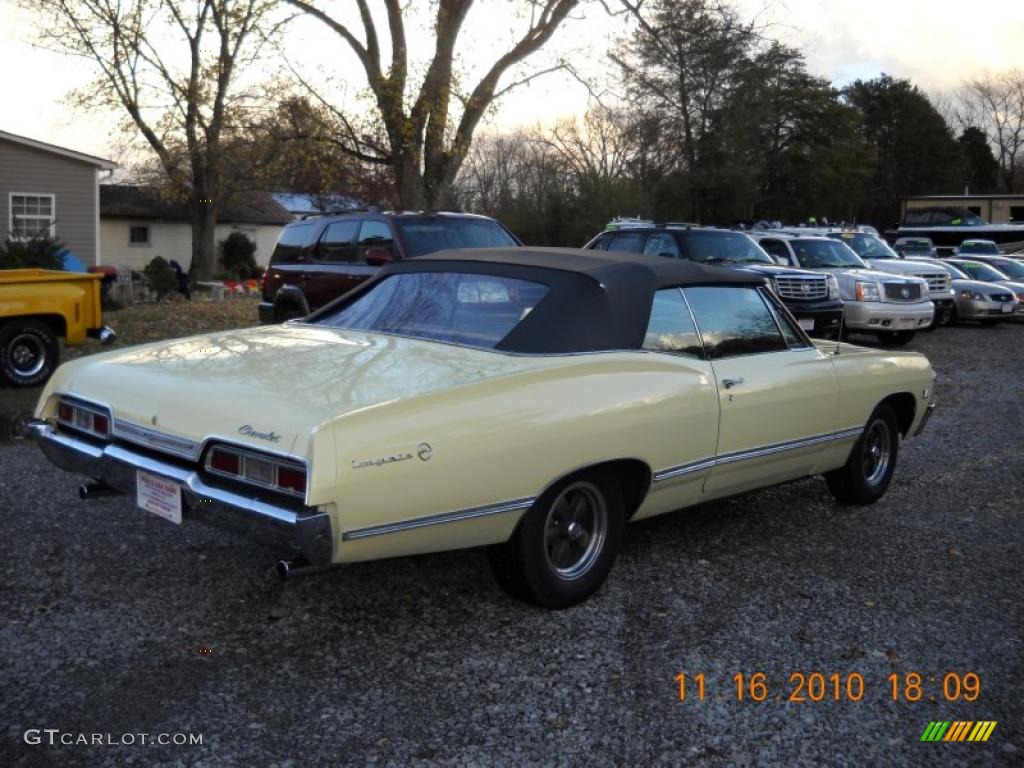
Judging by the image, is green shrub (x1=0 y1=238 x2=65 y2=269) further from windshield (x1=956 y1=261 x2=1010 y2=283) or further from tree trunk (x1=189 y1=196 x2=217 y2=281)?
windshield (x1=956 y1=261 x2=1010 y2=283)

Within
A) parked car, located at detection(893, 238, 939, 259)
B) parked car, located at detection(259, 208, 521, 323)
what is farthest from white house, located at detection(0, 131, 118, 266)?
parked car, located at detection(893, 238, 939, 259)

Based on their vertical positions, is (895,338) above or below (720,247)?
below

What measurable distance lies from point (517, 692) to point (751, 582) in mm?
1583

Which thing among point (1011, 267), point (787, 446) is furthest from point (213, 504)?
point (1011, 267)

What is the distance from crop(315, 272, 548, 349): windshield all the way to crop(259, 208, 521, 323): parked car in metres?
5.26

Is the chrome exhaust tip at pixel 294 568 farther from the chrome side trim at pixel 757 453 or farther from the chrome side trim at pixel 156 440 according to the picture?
the chrome side trim at pixel 757 453

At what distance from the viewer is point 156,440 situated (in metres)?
3.72

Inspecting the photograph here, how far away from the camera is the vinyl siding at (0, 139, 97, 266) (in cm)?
2512

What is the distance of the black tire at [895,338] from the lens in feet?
52.2

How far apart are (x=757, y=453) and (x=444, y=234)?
6.61 metres

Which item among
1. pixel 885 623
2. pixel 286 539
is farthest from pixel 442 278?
pixel 885 623

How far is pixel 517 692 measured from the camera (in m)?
3.47

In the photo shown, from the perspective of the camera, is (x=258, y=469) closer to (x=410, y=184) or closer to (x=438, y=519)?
(x=438, y=519)

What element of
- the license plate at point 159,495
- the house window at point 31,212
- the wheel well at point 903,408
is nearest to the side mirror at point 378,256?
the wheel well at point 903,408
